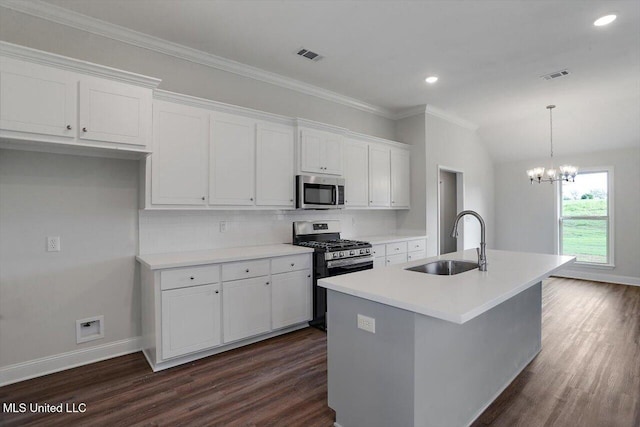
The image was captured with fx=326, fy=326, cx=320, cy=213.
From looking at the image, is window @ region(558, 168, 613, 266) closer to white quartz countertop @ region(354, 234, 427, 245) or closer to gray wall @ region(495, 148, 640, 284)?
gray wall @ region(495, 148, 640, 284)

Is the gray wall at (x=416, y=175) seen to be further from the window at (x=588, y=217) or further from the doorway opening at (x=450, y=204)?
the window at (x=588, y=217)

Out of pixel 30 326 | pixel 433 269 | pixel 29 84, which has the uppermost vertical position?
pixel 29 84

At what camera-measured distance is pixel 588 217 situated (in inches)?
245

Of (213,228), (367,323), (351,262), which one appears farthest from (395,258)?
(367,323)

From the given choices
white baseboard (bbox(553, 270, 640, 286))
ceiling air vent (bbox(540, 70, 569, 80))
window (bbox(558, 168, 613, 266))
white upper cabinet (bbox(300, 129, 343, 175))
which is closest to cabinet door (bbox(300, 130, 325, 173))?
white upper cabinet (bbox(300, 129, 343, 175))

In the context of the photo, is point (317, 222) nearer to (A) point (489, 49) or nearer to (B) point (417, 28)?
(B) point (417, 28)

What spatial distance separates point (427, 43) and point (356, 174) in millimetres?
1848

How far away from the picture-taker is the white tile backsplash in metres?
3.13

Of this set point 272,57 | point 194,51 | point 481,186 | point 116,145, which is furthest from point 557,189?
point 116,145

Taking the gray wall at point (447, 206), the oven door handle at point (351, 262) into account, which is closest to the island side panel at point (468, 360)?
the oven door handle at point (351, 262)

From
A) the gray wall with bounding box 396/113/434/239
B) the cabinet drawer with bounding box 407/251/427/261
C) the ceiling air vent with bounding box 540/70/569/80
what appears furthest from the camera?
the gray wall with bounding box 396/113/434/239

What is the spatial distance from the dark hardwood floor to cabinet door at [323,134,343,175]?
81.0 inches

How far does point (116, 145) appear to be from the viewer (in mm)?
2574

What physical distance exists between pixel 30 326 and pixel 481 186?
7174 mm
